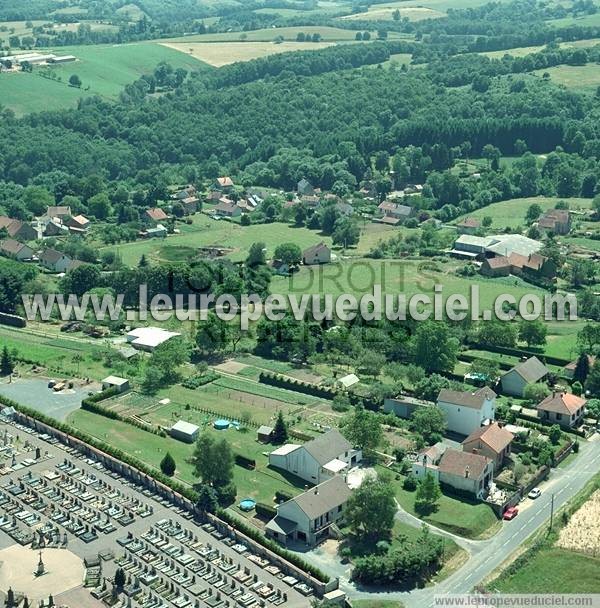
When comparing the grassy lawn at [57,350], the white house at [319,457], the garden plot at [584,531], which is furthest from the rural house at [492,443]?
the grassy lawn at [57,350]

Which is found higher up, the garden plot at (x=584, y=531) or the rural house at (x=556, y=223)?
the rural house at (x=556, y=223)

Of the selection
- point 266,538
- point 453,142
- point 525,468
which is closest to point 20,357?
point 266,538

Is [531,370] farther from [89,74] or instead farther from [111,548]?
[89,74]

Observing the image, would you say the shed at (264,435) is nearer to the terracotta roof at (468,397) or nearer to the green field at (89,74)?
the terracotta roof at (468,397)

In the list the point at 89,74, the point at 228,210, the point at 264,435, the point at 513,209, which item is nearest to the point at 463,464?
the point at 264,435

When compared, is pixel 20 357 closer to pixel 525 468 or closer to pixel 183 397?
pixel 183 397
